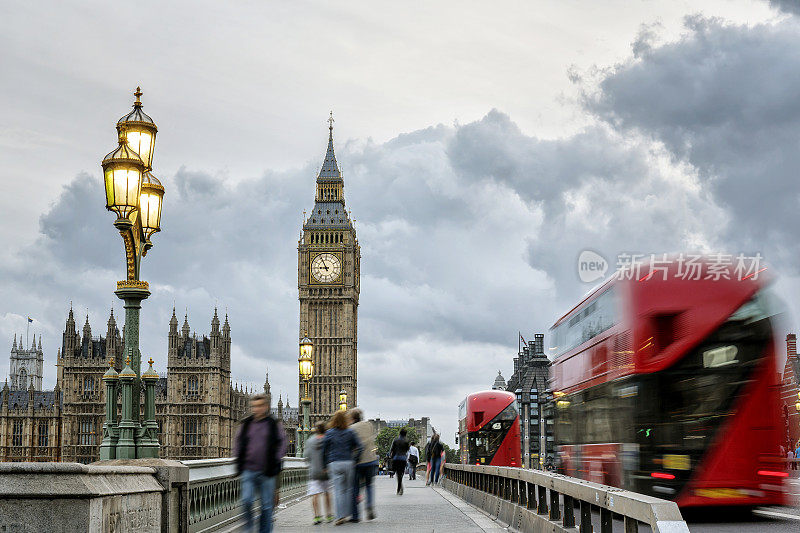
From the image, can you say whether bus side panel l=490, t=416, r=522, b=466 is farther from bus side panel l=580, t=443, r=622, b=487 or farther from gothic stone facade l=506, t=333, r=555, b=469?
gothic stone facade l=506, t=333, r=555, b=469

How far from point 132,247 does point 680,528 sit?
8802mm

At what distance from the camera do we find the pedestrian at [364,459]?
17312 mm

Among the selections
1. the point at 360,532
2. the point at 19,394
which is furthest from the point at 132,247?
the point at 19,394

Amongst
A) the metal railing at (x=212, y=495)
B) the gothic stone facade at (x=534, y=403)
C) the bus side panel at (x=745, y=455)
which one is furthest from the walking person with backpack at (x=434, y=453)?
the gothic stone facade at (x=534, y=403)

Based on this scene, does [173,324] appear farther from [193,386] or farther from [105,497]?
[105,497]

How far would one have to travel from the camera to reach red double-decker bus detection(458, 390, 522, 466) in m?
39.2

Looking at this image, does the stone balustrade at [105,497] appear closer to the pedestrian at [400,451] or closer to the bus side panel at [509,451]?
the pedestrian at [400,451]

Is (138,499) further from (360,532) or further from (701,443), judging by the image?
(701,443)

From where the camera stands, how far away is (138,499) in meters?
10.6

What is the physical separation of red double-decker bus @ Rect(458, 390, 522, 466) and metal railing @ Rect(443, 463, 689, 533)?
35.7ft

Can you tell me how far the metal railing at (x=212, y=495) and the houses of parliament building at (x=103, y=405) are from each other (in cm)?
12399

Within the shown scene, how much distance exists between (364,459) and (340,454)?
5.34 ft

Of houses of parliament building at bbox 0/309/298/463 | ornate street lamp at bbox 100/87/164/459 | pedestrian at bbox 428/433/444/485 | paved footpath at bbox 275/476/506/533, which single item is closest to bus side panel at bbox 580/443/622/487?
paved footpath at bbox 275/476/506/533

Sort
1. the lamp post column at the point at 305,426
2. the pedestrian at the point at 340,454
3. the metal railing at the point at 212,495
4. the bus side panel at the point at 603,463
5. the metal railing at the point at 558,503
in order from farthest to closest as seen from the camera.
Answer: the lamp post column at the point at 305,426 < the bus side panel at the point at 603,463 < the pedestrian at the point at 340,454 < the metal railing at the point at 212,495 < the metal railing at the point at 558,503
